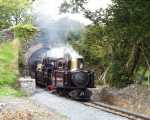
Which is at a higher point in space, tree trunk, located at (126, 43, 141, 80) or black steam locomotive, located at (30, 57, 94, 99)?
tree trunk, located at (126, 43, 141, 80)

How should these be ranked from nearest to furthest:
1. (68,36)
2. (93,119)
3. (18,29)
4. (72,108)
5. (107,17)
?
1. (93,119)
2. (72,108)
3. (107,17)
4. (18,29)
5. (68,36)

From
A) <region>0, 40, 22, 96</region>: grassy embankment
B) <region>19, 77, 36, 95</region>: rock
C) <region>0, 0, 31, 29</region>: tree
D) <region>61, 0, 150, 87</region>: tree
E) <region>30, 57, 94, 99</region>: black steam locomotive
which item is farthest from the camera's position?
<region>0, 0, 31, 29</region>: tree

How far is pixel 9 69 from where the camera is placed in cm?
2866

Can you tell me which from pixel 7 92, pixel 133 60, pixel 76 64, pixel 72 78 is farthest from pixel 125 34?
pixel 7 92

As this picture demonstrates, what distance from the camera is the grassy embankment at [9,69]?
24.1 metres

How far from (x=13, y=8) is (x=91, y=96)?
22.8 meters

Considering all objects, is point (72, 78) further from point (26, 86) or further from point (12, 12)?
point (12, 12)

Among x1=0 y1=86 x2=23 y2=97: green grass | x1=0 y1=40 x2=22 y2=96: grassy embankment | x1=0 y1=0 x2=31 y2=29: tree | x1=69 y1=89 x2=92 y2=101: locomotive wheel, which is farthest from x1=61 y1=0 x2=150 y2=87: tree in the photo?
x1=0 y1=0 x2=31 y2=29: tree

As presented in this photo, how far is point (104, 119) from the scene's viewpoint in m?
18.0

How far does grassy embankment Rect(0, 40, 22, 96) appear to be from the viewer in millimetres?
24125

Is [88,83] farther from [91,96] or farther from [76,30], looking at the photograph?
[76,30]

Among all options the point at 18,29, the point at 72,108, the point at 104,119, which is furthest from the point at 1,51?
the point at 104,119

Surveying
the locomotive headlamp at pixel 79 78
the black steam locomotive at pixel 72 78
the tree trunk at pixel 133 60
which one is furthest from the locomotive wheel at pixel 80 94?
the tree trunk at pixel 133 60

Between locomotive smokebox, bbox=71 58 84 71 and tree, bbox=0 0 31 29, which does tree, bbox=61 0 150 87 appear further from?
tree, bbox=0 0 31 29
